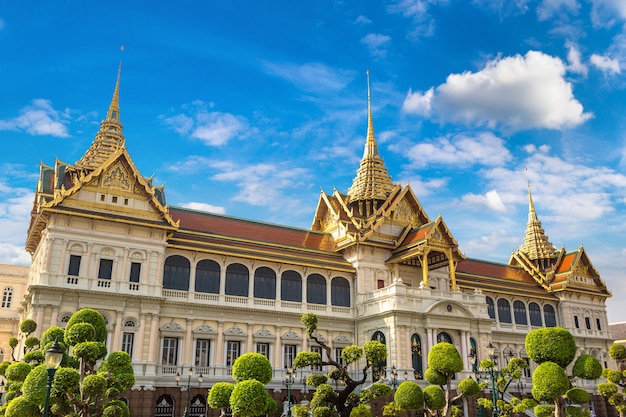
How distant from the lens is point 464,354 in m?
39.9

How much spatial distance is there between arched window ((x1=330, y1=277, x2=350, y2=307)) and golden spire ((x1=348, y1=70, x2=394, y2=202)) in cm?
861

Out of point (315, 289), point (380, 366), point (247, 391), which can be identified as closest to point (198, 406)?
point (315, 289)

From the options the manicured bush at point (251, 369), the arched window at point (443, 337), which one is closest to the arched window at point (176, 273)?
the manicured bush at point (251, 369)

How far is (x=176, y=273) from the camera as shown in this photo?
125 ft

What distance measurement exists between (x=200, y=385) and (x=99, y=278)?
28.4 ft

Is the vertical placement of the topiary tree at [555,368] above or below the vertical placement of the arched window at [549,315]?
below

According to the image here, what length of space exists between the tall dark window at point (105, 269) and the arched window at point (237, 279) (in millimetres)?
7540

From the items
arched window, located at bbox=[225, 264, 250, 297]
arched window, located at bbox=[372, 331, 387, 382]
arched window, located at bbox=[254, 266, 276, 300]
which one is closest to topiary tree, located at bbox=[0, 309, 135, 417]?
arched window, located at bbox=[225, 264, 250, 297]

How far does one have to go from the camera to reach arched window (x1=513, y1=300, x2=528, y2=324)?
5248cm

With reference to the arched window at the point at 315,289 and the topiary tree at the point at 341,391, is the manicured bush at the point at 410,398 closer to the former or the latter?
the topiary tree at the point at 341,391

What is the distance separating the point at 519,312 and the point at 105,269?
35498mm

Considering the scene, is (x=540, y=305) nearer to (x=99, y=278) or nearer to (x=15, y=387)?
(x=99, y=278)

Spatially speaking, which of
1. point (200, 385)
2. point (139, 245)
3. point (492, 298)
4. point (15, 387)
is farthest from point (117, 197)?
point (492, 298)

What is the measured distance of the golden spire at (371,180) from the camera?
49625 mm
